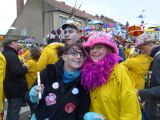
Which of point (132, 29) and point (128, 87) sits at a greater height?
point (132, 29)

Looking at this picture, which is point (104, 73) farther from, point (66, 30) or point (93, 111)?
point (66, 30)

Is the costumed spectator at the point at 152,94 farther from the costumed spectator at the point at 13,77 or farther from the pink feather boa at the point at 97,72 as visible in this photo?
the costumed spectator at the point at 13,77

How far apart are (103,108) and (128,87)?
0.98 ft

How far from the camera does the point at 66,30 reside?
4625mm

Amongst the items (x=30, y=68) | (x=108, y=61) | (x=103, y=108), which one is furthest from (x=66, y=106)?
(x=30, y=68)

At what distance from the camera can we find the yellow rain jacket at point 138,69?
5.34 meters

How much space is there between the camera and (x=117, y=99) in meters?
3.14

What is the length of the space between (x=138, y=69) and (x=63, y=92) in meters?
2.40

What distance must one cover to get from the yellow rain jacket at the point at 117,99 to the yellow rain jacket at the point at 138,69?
217cm

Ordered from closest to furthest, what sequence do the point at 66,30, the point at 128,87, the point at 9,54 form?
the point at 128,87, the point at 66,30, the point at 9,54

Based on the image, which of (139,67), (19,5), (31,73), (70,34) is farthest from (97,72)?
→ (19,5)

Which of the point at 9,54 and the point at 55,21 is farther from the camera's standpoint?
the point at 55,21

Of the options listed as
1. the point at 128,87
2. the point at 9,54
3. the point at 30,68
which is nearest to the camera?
the point at 128,87

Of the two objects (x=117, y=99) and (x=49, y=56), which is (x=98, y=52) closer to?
(x=117, y=99)
